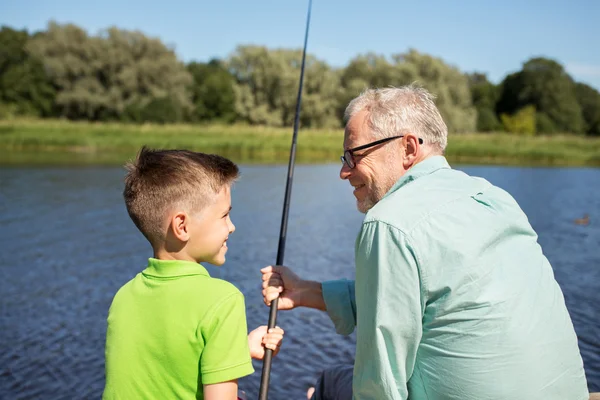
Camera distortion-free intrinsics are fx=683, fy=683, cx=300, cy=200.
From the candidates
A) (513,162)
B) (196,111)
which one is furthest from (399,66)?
(513,162)

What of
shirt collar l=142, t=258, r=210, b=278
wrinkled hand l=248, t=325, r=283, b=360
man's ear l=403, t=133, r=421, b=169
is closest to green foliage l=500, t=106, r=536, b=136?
man's ear l=403, t=133, r=421, b=169

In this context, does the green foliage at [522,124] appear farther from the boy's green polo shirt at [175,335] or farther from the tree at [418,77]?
the boy's green polo shirt at [175,335]

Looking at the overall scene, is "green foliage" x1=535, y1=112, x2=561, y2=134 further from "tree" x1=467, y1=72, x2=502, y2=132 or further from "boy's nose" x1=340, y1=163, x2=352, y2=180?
"boy's nose" x1=340, y1=163, x2=352, y2=180

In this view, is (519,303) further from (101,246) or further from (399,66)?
(399,66)

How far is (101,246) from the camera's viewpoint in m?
7.39

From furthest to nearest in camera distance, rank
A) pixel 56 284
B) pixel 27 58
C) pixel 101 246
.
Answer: pixel 27 58
pixel 101 246
pixel 56 284

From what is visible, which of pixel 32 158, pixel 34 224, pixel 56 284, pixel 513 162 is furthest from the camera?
pixel 513 162

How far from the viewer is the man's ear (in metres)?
1.98

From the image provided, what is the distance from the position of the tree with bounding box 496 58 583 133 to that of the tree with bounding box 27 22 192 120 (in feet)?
79.5

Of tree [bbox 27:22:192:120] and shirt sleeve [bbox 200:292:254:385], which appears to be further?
tree [bbox 27:22:192:120]

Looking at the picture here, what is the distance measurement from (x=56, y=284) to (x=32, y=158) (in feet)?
44.7

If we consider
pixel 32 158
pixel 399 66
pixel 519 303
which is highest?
pixel 399 66

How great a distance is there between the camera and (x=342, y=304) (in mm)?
2250

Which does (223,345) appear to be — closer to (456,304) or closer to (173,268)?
(173,268)
